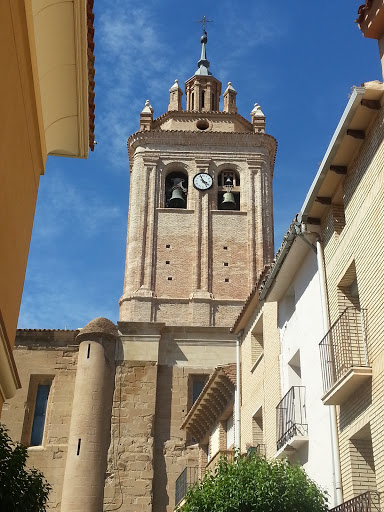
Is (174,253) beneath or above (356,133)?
above

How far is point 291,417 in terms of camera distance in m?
11.8

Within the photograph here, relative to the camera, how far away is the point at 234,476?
1009 cm

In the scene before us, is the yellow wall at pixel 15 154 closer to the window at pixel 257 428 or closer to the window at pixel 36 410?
the window at pixel 257 428

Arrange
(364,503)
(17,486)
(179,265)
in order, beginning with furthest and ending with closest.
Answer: (179,265) → (364,503) → (17,486)

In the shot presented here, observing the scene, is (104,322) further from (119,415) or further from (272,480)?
(272,480)

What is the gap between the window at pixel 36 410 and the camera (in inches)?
1070

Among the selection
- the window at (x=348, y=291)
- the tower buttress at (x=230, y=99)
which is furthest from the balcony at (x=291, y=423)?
the tower buttress at (x=230, y=99)

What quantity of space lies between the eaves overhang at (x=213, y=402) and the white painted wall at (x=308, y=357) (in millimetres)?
4365

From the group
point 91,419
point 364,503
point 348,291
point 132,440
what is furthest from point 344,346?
point 132,440

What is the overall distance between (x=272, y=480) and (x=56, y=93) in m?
5.67

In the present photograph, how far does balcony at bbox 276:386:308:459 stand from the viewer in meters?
11.3

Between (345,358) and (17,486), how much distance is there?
4.13 m

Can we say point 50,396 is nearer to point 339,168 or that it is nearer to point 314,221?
point 314,221

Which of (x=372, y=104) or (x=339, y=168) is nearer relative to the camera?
(x=372, y=104)
